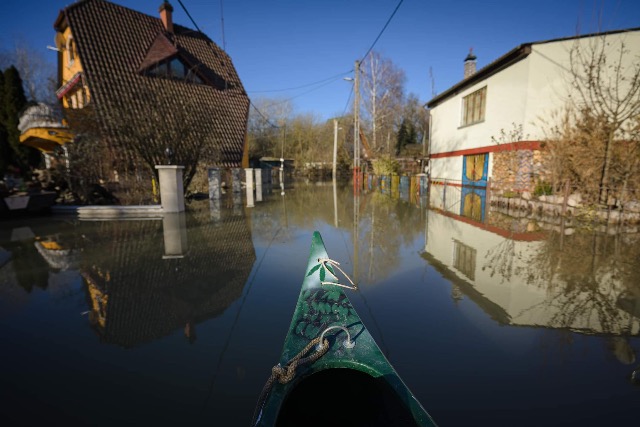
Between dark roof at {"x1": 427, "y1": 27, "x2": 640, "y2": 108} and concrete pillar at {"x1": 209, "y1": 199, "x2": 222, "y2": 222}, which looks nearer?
concrete pillar at {"x1": 209, "y1": 199, "x2": 222, "y2": 222}

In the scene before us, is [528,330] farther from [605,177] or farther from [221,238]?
[605,177]

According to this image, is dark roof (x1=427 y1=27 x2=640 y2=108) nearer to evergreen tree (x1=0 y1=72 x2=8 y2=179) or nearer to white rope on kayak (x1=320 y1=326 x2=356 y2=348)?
white rope on kayak (x1=320 y1=326 x2=356 y2=348)

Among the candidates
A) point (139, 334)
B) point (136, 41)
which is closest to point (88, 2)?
point (136, 41)

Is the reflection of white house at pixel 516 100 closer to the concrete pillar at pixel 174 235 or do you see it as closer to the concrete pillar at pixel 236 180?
the concrete pillar at pixel 174 235

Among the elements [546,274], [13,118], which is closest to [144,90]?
[546,274]

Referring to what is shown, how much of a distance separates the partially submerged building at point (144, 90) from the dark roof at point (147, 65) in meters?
0.05

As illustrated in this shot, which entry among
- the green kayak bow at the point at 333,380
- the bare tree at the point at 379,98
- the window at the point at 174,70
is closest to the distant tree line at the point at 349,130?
the bare tree at the point at 379,98

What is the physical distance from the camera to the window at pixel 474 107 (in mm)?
16628

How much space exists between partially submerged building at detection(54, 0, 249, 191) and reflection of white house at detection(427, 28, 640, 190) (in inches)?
530

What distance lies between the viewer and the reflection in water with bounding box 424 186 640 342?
3354 millimetres

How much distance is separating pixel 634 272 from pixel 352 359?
5.41 m

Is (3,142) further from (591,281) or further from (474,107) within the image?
(591,281)

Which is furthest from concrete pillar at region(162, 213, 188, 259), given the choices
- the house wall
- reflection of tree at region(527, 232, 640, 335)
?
the house wall

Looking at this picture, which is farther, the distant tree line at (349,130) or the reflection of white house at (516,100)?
the distant tree line at (349,130)
